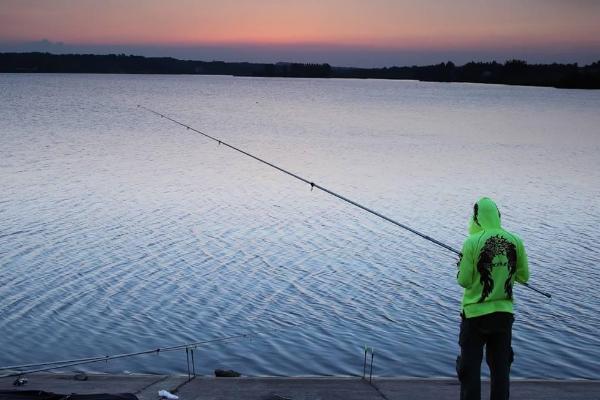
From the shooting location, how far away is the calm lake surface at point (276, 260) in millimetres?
10703

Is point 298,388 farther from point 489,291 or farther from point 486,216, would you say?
point 486,216

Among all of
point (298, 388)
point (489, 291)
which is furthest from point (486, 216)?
point (298, 388)

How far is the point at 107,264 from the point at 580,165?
2552 cm

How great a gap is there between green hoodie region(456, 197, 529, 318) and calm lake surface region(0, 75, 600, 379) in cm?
468

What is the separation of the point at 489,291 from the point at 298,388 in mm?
2331

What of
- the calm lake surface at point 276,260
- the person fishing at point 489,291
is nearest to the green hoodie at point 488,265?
the person fishing at point 489,291

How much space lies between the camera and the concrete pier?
668 centimetres

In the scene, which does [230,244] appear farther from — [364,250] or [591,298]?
[591,298]

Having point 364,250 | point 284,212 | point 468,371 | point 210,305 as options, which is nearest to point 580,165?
point 284,212

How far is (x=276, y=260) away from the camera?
1572cm

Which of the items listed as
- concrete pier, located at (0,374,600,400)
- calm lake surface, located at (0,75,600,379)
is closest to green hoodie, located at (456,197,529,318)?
concrete pier, located at (0,374,600,400)

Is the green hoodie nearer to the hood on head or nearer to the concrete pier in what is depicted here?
the hood on head

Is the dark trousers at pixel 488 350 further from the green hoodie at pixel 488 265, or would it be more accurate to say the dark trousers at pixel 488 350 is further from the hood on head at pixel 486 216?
the hood on head at pixel 486 216

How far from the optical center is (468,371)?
5.54 metres
